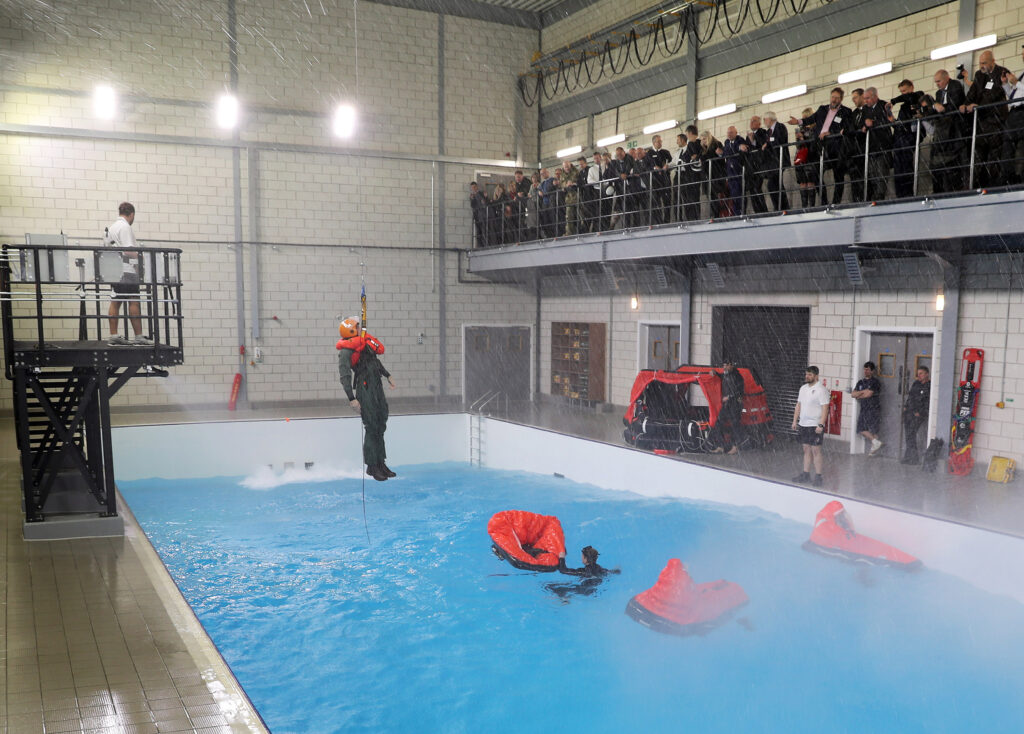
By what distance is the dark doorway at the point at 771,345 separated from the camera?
40.0 feet

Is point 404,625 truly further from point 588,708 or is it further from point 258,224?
point 258,224

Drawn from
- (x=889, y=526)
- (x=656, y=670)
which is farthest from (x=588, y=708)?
(x=889, y=526)

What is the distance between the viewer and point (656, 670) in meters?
6.64

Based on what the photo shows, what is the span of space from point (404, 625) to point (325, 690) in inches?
54.7

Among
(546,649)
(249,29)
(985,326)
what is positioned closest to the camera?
(546,649)

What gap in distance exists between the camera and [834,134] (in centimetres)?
872

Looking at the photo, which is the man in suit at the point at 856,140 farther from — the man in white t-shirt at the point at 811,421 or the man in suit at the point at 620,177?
the man in suit at the point at 620,177

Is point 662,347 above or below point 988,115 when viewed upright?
below

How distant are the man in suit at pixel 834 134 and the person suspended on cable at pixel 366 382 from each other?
5539mm

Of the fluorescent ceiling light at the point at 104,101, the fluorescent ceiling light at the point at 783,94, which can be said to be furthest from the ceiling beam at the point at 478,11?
the fluorescent ceiling light at the point at 783,94

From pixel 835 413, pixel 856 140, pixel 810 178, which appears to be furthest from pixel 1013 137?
pixel 835 413

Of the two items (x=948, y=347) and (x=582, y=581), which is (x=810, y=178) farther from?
(x=582, y=581)

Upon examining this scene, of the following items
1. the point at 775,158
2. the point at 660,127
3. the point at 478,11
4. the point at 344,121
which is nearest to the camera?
the point at 775,158

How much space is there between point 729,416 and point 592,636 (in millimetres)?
5221
